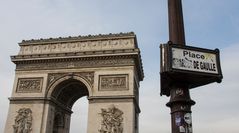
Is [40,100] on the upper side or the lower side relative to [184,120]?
upper

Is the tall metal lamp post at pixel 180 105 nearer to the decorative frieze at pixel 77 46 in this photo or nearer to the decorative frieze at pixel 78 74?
the decorative frieze at pixel 78 74

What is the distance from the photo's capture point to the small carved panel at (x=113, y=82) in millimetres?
22562

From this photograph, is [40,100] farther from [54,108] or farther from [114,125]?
[114,125]

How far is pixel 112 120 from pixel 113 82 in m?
2.90

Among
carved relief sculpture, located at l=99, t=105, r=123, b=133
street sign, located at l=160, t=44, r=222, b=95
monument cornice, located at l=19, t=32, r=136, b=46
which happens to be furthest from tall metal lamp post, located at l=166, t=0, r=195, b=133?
monument cornice, located at l=19, t=32, r=136, b=46

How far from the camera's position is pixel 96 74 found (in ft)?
76.4

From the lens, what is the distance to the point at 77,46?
24.6 m

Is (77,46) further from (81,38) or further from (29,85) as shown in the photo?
(29,85)

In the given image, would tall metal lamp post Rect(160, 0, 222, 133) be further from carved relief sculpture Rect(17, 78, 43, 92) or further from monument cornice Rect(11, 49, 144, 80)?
carved relief sculpture Rect(17, 78, 43, 92)

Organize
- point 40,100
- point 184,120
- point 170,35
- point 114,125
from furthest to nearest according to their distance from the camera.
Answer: point 40,100, point 114,125, point 170,35, point 184,120

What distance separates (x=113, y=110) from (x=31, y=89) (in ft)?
22.4

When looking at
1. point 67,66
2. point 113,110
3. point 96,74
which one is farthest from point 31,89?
point 113,110

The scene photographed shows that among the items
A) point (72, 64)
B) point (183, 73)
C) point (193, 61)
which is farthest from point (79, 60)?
point (183, 73)

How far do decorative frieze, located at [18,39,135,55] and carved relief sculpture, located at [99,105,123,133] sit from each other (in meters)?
4.85
